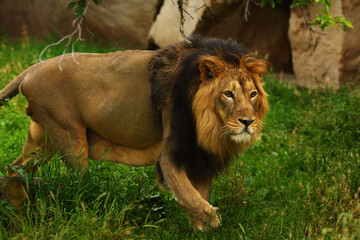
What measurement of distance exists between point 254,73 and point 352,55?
3.91m

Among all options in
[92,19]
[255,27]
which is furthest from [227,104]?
[92,19]

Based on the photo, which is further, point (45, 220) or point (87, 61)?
point (87, 61)

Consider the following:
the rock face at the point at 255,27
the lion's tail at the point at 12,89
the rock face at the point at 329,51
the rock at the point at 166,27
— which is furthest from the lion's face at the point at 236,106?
the rock at the point at 166,27

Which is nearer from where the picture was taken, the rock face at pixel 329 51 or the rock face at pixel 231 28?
the rock face at pixel 329 51

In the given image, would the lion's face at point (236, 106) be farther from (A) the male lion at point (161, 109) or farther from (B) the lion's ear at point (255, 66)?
(B) the lion's ear at point (255, 66)

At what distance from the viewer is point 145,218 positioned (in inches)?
181

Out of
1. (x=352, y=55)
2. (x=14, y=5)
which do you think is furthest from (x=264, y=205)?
(x=14, y=5)

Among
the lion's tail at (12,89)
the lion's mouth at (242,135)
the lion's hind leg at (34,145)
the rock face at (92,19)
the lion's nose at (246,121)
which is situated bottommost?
the rock face at (92,19)

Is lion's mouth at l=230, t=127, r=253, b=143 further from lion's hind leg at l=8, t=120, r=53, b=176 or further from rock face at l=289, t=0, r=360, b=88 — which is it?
rock face at l=289, t=0, r=360, b=88

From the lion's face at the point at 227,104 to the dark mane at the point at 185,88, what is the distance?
0.08 m

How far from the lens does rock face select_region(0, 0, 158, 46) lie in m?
9.68

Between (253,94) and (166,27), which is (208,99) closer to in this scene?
(253,94)

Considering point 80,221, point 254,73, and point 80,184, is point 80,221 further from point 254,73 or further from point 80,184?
point 254,73

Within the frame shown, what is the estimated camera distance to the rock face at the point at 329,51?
7.49m
